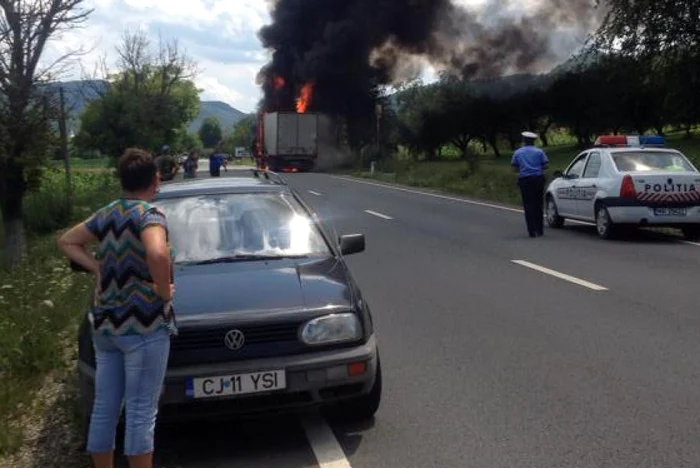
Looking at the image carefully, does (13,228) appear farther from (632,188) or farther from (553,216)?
(632,188)

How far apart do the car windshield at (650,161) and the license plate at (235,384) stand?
10.9 m

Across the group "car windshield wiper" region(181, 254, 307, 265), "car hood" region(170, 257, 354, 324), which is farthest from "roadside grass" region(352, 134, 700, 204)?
"car hood" region(170, 257, 354, 324)

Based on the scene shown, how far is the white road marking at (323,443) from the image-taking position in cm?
421

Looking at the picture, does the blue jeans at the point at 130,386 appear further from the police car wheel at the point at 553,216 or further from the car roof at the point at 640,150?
the police car wheel at the point at 553,216

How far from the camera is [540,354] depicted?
625cm

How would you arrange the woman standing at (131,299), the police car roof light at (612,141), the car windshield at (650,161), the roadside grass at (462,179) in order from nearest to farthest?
the woman standing at (131,299), the car windshield at (650,161), the police car roof light at (612,141), the roadside grass at (462,179)

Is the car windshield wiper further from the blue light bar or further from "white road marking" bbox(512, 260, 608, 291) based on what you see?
the blue light bar

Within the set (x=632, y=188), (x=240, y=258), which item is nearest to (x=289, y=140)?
(x=632, y=188)

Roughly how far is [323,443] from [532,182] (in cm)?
1031

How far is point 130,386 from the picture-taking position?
11.7ft

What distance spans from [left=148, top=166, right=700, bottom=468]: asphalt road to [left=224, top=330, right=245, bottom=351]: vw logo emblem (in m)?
0.62

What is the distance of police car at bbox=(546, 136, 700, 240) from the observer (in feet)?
43.4

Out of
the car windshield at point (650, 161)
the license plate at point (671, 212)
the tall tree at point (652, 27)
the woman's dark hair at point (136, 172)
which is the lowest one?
the license plate at point (671, 212)

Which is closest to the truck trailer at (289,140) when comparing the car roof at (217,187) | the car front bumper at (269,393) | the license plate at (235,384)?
the car roof at (217,187)
